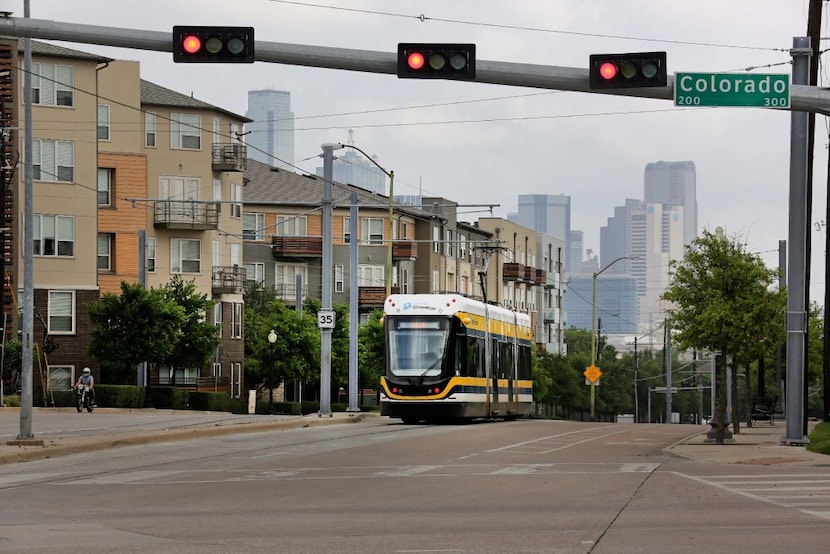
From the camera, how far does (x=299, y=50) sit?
21.1 metres

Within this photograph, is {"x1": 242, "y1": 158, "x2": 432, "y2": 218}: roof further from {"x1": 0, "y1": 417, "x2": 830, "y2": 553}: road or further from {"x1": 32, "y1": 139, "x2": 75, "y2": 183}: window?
{"x1": 0, "y1": 417, "x2": 830, "y2": 553}: road

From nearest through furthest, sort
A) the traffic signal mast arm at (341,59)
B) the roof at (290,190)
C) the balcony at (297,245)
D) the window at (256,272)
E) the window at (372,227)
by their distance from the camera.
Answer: the traffic signal mast arm at (341,59), the balcony at (297,245), the roof at (290,190), the window at (256,272), the window at (372,227)

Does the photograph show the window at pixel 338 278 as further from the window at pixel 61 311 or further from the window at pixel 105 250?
the window at pixel 61 311

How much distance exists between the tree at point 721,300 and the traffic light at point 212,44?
15.6 metres

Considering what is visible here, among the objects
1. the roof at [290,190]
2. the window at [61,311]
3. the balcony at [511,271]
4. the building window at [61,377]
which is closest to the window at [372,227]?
the roof at [290,190]

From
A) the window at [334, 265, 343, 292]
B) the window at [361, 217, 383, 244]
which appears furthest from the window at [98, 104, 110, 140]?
the window at [361, 217, 383, 244]

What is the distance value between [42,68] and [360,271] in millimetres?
36827

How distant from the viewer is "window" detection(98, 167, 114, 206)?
6744 cm

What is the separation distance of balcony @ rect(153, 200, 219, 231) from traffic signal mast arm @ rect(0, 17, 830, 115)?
50590 mm

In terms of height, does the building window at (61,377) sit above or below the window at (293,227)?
below

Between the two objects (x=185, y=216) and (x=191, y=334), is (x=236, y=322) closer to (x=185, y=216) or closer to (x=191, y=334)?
(x=185, y=216)

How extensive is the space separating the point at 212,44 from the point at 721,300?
16.4 metres

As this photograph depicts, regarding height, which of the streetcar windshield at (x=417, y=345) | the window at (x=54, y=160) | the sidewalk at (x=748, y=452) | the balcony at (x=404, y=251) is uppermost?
the window at (x=54, y=160)

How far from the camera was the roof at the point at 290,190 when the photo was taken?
3509 inches
